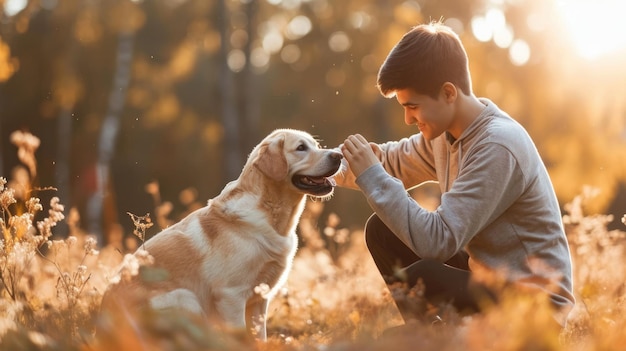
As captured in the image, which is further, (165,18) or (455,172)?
(165,18)

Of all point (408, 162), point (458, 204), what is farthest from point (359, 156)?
point (408, 162)

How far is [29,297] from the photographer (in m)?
3.58

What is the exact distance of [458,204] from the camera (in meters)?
3.15

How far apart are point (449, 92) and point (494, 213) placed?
0.59m

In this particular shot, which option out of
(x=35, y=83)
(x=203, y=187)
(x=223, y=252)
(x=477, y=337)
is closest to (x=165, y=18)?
(x=35, y=83)

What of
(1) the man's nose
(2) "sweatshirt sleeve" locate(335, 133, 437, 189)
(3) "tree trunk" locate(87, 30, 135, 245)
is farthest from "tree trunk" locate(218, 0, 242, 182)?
(1) the man's nose

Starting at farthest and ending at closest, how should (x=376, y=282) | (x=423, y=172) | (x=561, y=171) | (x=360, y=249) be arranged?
(x=561, y=171) → (x=360, y=249) → (x=376, y=282) → (x=423, y=172)

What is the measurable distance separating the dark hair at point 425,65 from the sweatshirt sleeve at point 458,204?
384 millimetres

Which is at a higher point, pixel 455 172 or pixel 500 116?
pixel 500 116

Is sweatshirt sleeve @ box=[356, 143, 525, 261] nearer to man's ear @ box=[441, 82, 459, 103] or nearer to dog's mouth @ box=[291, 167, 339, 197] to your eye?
man's ear @ box=[441, 82, 459, 103]

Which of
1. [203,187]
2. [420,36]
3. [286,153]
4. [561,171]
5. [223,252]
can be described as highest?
[420,36]

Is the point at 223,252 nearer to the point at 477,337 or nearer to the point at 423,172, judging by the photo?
the point at 423,172

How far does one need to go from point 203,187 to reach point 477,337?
18.7m

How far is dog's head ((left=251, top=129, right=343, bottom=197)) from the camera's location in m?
3.96
